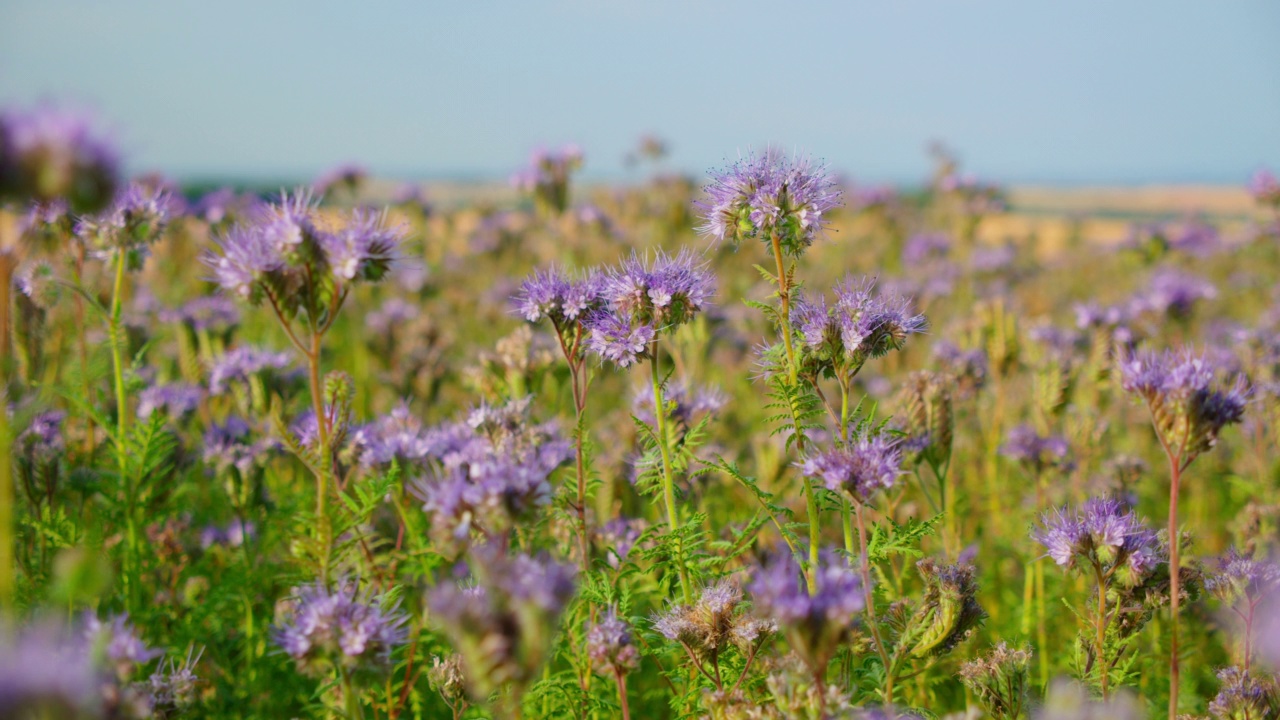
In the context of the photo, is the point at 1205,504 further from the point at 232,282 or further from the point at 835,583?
the point at 232,282

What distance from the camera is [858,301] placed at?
2.93 metres

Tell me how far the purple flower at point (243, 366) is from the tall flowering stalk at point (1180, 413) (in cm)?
418

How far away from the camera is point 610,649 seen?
2543 millimetres

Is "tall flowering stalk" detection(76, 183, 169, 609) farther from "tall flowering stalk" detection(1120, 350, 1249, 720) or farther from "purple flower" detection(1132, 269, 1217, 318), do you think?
"purple flower" detection(1132, 269, 1217, 318)

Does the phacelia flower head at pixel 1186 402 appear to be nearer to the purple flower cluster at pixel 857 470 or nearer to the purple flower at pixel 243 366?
the purple flower cluster at pixel 857 470

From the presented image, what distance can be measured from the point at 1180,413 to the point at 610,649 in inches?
74.8

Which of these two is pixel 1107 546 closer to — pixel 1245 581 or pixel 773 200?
pixel 1245 581

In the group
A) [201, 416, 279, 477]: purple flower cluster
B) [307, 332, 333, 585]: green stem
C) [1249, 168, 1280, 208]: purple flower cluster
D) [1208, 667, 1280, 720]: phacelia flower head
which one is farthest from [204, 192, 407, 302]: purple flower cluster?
[1249, 168, 1280, 208]: purple flower cluster

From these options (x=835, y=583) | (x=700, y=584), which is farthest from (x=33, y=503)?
(x=835, y=583)

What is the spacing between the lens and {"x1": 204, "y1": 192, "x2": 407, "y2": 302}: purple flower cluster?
2.53m

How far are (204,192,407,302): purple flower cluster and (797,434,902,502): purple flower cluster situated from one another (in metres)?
1.52

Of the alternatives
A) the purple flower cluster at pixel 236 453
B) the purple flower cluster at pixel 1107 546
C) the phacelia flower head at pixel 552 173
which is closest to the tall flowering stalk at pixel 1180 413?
the purple flower cluster at pixel 1107 546

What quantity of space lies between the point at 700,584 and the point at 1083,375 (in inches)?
163

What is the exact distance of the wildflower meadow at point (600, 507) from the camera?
2324 millimetres
